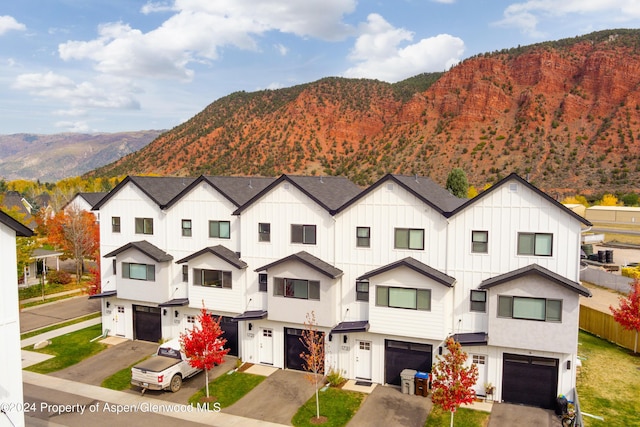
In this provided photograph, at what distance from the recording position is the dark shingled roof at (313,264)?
2294cm

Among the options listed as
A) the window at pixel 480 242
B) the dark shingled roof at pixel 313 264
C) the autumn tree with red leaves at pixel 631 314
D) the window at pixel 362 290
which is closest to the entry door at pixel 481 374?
the window at pixel 480 242

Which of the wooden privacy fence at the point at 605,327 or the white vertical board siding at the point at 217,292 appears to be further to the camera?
the wooden privacy fence at the point at 605,327

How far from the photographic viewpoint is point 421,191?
2425cm

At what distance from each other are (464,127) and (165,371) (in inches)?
4100

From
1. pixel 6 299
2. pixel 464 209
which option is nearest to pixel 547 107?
pixel 464 209

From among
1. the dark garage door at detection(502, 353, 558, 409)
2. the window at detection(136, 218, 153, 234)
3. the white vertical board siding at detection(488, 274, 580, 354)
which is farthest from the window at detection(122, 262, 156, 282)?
the dark garage door at detection(502, 353, 558, 409)

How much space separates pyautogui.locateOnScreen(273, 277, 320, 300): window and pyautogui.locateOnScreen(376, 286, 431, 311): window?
3.31m

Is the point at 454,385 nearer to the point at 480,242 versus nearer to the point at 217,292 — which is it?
the point at 480,242

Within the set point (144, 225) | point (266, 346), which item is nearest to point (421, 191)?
point (266, 346)

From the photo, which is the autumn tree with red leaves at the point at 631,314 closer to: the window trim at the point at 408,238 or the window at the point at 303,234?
the window trim at the point at 408,238

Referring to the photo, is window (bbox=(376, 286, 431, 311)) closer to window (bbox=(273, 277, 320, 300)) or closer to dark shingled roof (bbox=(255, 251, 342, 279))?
dark shingled roof (bbox=(255, 251, 342, 279))

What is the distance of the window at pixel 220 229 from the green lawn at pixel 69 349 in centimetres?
1001

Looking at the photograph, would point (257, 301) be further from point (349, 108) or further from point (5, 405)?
point (349, 108)

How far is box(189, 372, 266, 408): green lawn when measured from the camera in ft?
70.4
